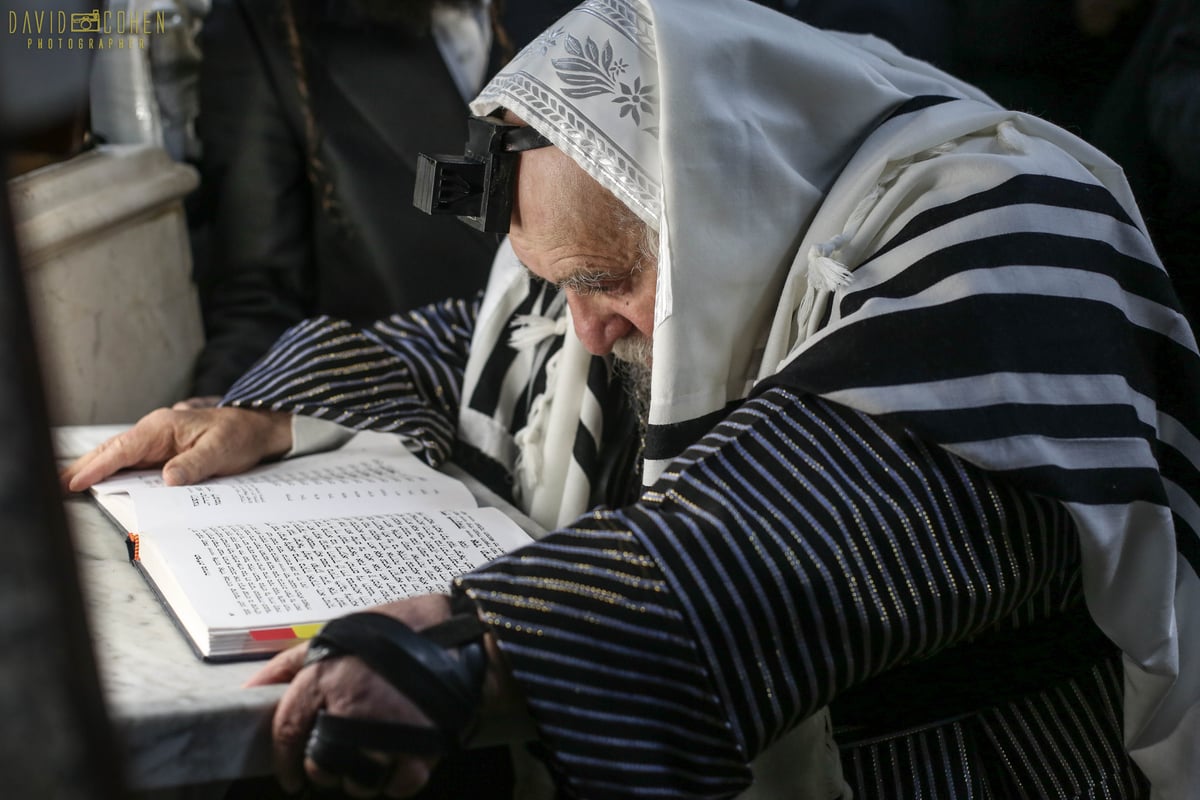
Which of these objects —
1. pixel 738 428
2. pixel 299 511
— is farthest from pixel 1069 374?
pixel 299 511

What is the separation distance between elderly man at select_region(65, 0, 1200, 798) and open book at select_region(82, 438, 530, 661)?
82 mm

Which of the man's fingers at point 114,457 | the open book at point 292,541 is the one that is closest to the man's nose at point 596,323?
the open book at point 292,541

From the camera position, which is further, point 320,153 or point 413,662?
point 320,153

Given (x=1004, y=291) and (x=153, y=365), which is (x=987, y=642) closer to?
(x=1004, y=291)

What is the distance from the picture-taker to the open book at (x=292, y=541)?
0.97 meters

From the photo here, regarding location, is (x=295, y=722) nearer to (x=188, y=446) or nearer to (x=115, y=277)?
(x=188, y=446)

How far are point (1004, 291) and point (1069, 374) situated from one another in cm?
10

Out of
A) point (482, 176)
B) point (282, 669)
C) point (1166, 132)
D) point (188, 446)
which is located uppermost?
point (1166, 132)

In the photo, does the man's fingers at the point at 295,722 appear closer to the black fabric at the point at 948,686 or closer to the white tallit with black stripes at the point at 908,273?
the white tallit with black stripes at the point at 908,273

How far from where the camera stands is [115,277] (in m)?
2.03

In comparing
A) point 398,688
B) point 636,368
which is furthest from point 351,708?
point 636,368

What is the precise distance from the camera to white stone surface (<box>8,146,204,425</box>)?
188cm

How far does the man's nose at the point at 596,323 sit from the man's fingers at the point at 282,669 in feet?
1.99

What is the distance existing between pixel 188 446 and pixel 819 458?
90 cm
